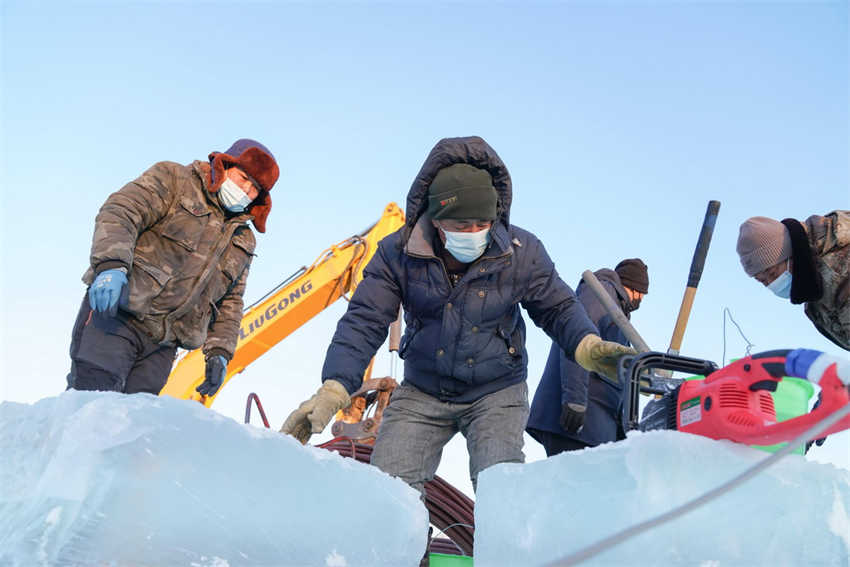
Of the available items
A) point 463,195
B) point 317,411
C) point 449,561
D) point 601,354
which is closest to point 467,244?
point 463,195

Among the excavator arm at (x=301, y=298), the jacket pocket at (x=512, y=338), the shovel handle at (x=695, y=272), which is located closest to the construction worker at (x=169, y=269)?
the jacket pocket at (x=512, y=338)

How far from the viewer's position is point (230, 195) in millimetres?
3271

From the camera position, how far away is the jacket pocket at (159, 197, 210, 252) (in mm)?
3117

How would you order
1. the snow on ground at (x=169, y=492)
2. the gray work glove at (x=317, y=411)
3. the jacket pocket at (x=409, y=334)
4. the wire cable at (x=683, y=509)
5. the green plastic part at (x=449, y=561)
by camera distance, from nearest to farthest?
1. the wire cable at (x=683, y=509)
2. the snow on ground at (x=169, y=492)
3. the gray work glove at (x=317, y=411)
4. the green plastic part at (x=449, y=561)
5. the jacket pocket at (x=409, y=334)

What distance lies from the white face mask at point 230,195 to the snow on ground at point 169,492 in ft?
5.62

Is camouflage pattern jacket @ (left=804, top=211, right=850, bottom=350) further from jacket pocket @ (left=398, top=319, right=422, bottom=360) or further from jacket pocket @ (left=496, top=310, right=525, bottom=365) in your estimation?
jacket pocket @ (left=398, top=319, right=422, bottom=360)

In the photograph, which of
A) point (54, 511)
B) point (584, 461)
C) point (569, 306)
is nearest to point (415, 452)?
point (569, 306)

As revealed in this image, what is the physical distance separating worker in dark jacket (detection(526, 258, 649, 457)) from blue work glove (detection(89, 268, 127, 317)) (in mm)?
1965

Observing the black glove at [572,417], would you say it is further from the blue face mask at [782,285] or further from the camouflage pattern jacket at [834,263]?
the camouflage pattern jacket at [834,263]

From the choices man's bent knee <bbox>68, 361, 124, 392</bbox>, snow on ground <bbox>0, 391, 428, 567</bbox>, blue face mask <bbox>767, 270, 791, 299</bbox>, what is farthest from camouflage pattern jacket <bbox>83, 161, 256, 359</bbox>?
blue face mask <bbox>767, 270, 791, 299</bbox>

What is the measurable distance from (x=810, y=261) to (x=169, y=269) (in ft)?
8.64

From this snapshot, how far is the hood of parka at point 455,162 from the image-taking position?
2.71 metres

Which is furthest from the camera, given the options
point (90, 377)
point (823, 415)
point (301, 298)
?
point (301, 298)

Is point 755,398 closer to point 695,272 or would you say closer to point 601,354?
point 601,354
